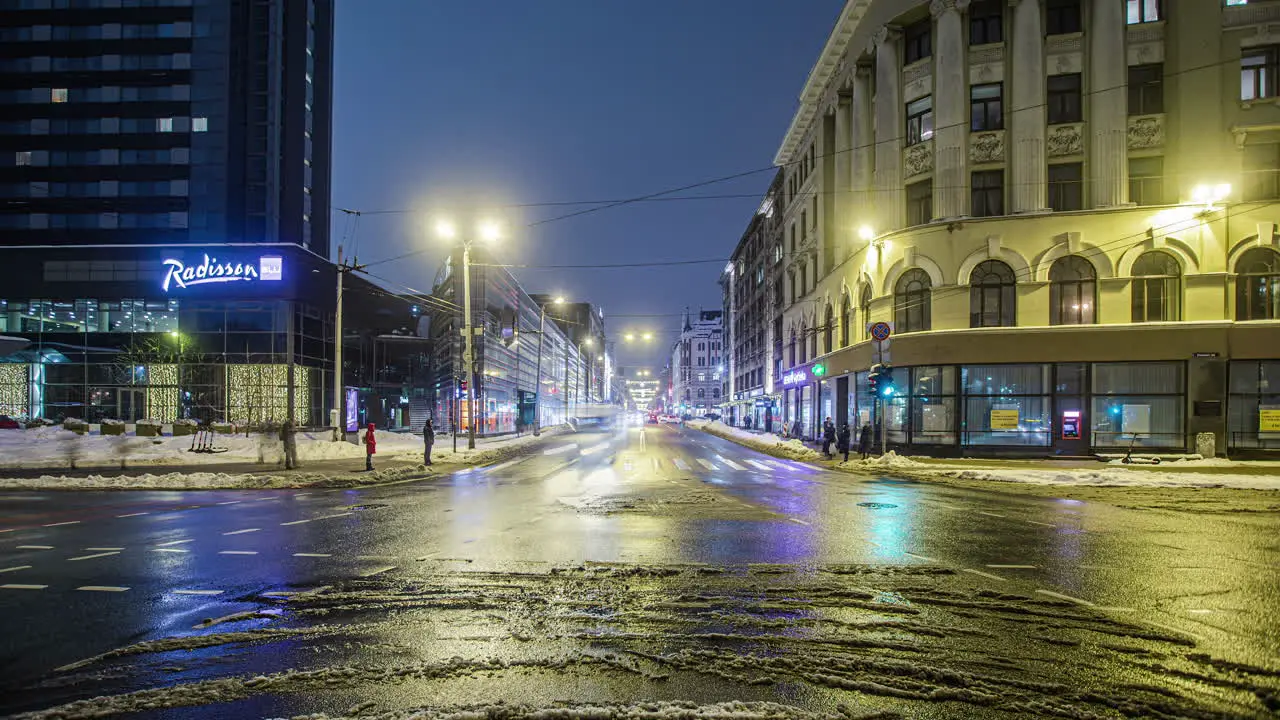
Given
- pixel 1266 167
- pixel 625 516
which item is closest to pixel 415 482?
pixel 625 516

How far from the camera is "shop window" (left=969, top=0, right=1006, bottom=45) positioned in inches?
1046

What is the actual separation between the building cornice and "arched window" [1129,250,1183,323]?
1692cm

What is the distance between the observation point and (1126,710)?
4074mm

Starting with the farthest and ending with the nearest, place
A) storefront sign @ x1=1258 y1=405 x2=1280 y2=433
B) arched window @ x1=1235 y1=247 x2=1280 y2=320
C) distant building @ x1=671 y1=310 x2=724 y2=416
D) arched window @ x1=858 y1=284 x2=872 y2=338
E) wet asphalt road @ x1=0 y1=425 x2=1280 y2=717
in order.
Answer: distant building @ x1=671 y1=310 x2=724 y2=416 → arched window @ x1=858 y1=284 x2=872 y2=338 → storefront sign @ x1=1258 y1=405 x2=1280 y2=433 → arched window @ x1=1235 y1=247 x2=1280 y2=320 → wet asphalt road @ x1=0 y1=425 x2=1280 y2=717

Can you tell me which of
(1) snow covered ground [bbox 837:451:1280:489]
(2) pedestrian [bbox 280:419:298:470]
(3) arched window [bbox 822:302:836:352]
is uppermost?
(3) arched window [bbox 822:302:836:352]

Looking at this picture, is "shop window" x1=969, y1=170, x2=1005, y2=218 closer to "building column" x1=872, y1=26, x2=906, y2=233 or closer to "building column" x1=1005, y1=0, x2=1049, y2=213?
"building column" x1=1005, y1=0, x2=1049, y2=213

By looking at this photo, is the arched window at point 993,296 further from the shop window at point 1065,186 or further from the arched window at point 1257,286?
the arched window at point 1257,286

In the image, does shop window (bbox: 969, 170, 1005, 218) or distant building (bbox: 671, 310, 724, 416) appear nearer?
shop window (bbox: 969, 170, 1005, 218)

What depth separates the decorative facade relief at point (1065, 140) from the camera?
82.9 ft

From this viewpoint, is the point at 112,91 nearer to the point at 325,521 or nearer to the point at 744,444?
the point at 744,444

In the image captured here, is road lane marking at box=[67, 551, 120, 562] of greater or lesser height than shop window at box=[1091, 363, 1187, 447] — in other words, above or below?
below

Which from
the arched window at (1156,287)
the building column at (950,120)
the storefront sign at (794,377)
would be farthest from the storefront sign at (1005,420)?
the storefront sign at (794,377)

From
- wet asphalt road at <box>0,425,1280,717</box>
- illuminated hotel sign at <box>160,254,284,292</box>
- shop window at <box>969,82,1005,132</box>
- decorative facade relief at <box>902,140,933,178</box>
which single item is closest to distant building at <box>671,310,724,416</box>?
illuminated hotel sign at <box>160,254,284,292</box>

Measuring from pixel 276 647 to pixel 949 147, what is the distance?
1118 inches
